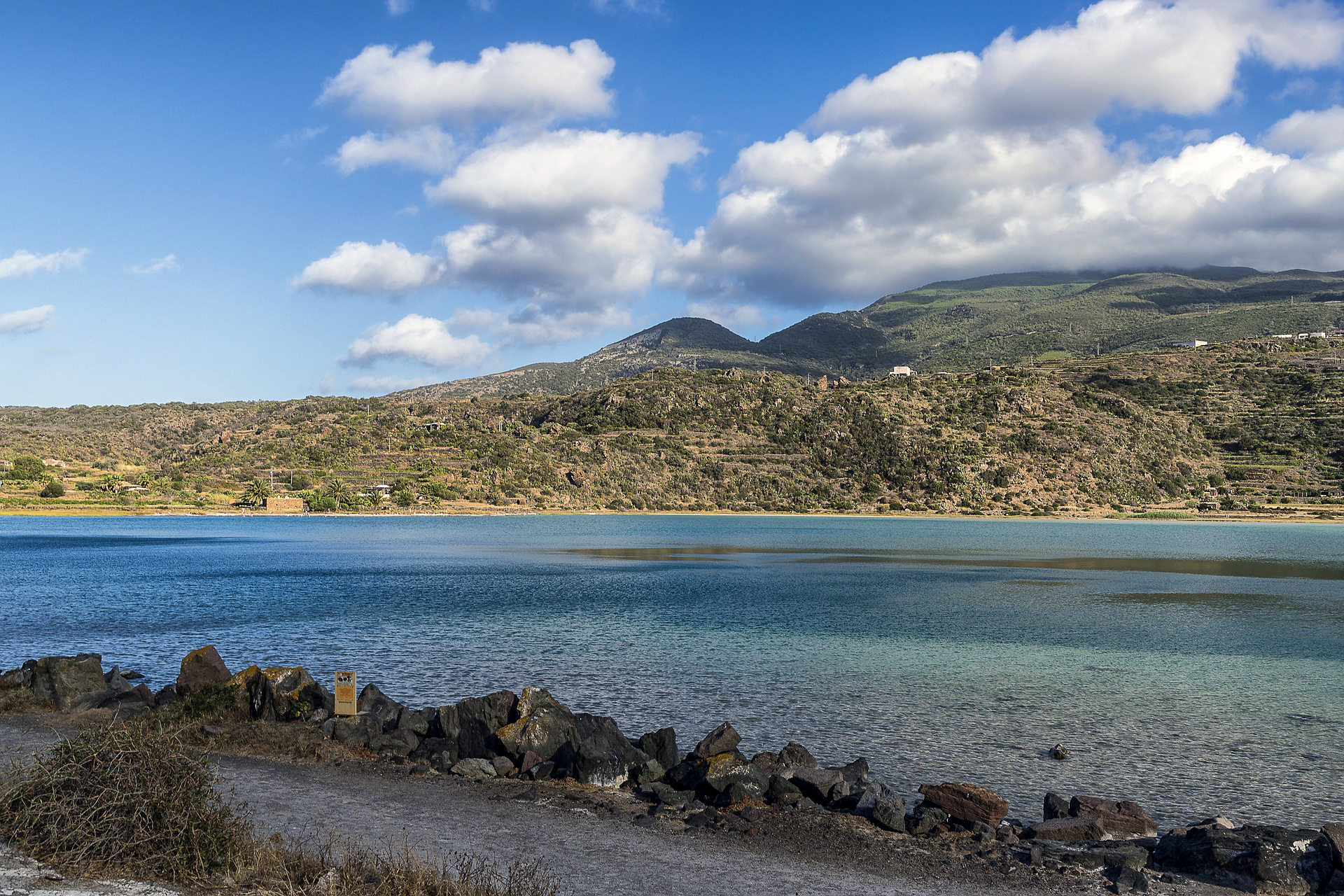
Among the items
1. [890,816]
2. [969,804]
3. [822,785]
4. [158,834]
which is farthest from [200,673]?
[969,804]

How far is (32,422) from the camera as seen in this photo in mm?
150750

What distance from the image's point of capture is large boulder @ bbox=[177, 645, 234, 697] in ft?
50.6

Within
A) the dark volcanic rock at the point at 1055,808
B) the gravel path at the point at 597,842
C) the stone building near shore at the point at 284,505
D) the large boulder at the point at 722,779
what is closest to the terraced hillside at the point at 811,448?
the stone building near shore at the point at 284,505

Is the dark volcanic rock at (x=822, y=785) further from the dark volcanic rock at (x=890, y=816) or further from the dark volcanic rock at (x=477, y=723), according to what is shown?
the dark volcanic rock at (x=477, y=723)

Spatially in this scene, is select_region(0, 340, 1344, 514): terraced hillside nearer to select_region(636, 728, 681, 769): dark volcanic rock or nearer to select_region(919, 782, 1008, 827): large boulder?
select_region(636, 728, 681, 769): dark volcanic rock

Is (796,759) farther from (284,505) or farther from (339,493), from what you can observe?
(339,493)

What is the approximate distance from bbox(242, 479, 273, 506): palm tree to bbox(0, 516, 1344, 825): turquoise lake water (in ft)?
188

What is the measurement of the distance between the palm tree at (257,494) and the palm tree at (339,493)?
7.00m

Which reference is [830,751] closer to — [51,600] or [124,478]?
[51,600]

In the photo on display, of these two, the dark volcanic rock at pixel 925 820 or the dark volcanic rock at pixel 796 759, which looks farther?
the dark volcanic rock at pixel 796 759

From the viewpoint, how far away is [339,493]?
398 ft

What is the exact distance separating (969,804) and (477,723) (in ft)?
22.6

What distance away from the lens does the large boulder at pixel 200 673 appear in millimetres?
15438

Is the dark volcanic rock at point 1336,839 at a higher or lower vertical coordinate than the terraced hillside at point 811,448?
lower
